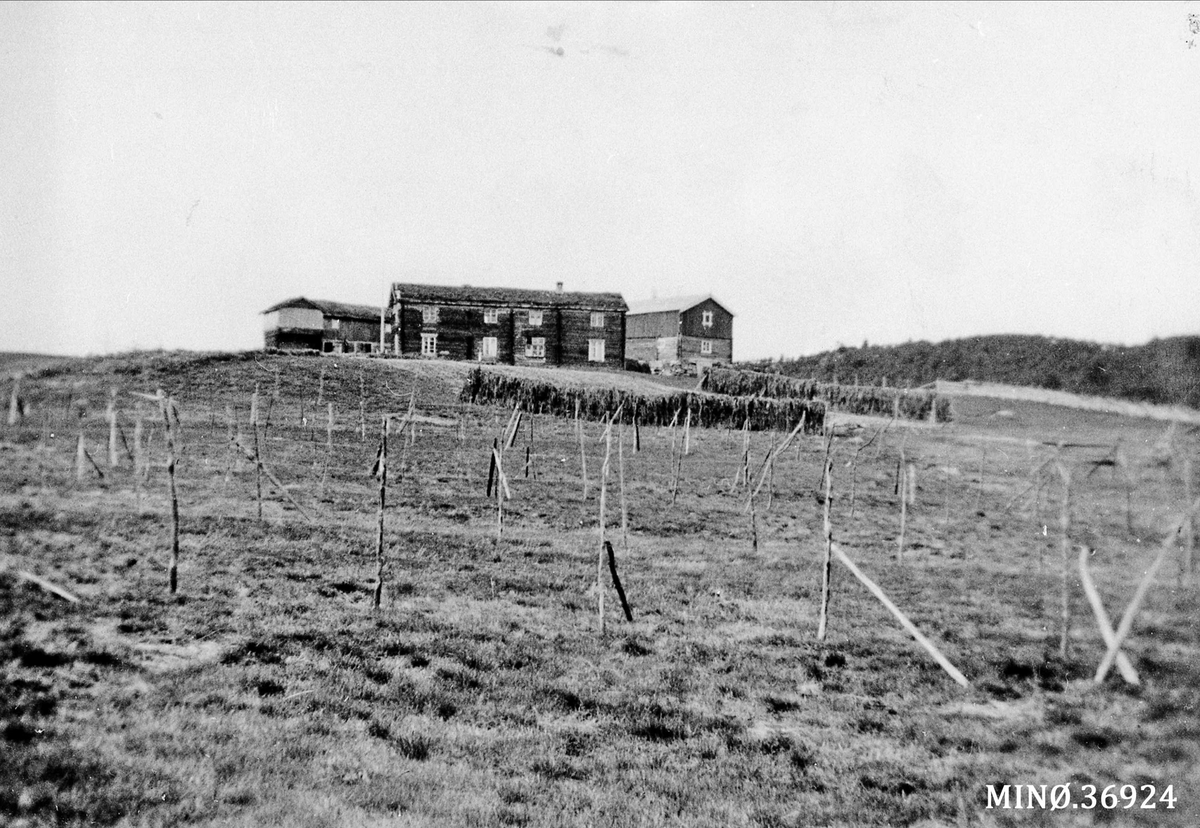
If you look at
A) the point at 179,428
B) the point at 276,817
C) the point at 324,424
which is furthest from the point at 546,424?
the point at 276,817

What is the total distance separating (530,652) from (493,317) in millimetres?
28340

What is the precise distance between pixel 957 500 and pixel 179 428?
844 centimetres

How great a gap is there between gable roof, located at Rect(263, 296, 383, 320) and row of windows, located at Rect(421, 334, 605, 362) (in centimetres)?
1171

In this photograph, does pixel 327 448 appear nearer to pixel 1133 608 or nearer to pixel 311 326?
pixel 1133 608

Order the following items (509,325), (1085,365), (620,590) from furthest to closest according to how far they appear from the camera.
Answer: (509,325)
(1085,365)
(620,590)

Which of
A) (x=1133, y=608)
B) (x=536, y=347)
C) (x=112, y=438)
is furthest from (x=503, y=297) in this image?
(x=1133, y=608)

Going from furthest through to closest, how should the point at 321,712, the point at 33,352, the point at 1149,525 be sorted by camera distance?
the point at 33,352 < the point at 1149,525 < the point at 321,712

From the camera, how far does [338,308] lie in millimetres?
44344

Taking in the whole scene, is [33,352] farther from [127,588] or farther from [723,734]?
[723,734]

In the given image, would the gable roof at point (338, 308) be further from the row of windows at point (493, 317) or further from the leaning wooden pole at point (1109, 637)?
the leaning wooden pole at point (1109, 637)

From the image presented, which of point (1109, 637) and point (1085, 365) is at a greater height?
point (1085, 365)

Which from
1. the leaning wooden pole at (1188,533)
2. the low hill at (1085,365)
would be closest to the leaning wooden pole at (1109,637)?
the leaning wooden pole at (1188,533)

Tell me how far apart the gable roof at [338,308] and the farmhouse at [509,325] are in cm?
1142

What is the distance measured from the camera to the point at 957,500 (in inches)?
317
